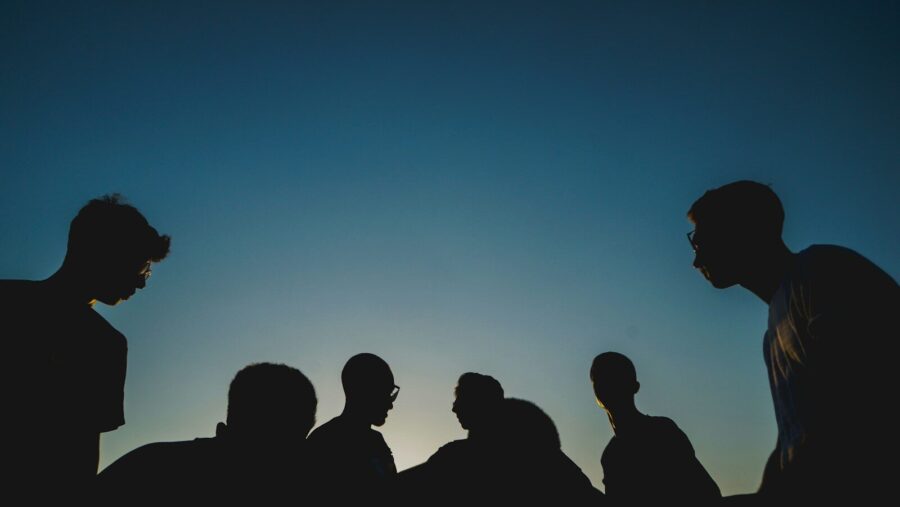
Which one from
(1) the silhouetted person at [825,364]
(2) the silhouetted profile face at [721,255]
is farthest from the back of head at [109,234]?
(1) the silhouetted person at [825,364]

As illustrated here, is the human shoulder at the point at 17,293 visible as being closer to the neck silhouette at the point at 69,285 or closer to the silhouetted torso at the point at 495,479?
the neck silhouette at the point at 69,285

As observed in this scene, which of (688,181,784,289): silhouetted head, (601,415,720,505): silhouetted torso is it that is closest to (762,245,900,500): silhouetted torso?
(688,181,784,289): silhouetted head

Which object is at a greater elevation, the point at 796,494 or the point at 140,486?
the point at 140,486

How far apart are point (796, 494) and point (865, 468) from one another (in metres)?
0.30

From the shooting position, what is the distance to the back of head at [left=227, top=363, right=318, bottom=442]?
8.13 ft

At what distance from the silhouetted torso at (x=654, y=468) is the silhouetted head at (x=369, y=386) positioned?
6.82 feet

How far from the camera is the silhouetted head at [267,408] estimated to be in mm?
2469

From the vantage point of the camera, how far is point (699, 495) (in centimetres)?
343

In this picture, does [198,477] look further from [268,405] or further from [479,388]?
[479,388]

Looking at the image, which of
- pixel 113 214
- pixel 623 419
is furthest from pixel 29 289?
pixel 623 419

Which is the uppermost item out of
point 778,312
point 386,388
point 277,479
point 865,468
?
point 386,388

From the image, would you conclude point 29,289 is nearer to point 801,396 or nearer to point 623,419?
point 801,396

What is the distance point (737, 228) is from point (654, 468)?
93.7 inches

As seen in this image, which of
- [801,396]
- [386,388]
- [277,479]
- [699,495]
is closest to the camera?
[801,396]
